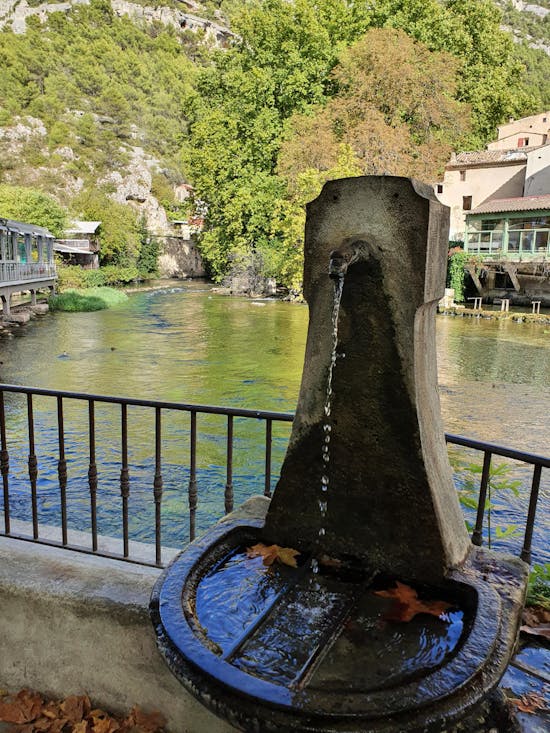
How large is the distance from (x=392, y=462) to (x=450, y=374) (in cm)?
1592

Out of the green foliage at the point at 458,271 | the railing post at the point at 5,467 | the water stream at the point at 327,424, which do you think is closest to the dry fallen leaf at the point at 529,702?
the water stream at the point at 327,424

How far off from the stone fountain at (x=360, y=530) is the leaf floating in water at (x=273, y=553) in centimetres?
3

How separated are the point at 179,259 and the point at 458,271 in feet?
126

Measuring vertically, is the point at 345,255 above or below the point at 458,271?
below

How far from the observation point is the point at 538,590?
3385mm

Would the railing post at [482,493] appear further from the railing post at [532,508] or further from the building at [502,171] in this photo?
the building at [502,171]

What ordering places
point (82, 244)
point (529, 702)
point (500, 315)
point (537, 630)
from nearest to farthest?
point (529, 702)
point (537, 630)
point (500, 315)
point (82, 244)

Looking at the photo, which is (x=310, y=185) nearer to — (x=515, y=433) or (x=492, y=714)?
(x=515, y=433)

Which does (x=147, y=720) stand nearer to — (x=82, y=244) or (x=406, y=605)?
(x=406, y=605)

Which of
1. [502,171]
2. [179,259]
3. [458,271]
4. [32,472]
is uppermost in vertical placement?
[502,171]

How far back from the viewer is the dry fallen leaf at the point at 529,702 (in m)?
2.19

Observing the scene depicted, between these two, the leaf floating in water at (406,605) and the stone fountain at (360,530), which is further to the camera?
the leaf floating in water at (406,605)

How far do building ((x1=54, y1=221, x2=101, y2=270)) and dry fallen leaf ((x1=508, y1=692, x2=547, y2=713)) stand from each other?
1896 inches

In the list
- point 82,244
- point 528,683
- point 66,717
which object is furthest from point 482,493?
point 82,244
